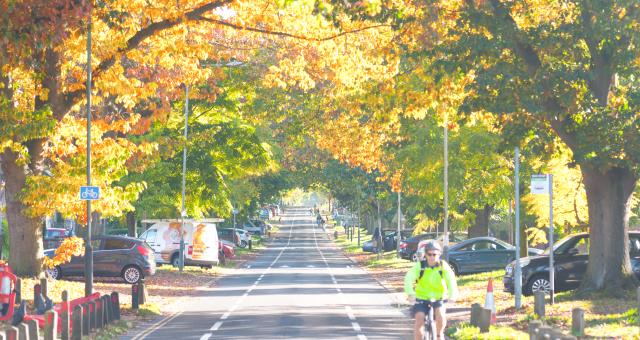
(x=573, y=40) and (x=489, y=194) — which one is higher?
(x=573, y=40)

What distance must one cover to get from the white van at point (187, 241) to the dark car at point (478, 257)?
10783mm

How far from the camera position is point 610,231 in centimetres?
2470

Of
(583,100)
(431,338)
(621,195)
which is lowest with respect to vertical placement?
(431,338)

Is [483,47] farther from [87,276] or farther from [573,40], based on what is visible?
[87,276]

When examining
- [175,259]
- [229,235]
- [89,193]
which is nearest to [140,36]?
[89,193]

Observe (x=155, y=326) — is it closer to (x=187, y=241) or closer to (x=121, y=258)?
(x=121, y=258)

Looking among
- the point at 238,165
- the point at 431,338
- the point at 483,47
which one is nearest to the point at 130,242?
the point at 238,165

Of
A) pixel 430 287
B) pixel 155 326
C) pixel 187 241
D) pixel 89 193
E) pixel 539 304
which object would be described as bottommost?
pixel 155 326

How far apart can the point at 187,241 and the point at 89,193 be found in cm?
2301

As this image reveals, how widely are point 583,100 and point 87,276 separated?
11431 mm

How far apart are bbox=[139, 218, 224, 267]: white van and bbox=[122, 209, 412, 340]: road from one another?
3.36 m

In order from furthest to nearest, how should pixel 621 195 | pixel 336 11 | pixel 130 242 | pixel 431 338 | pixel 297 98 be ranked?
pixel 297 98, pixel 130 242, pixel 621 195, pixel 336 11, pixel 431 338

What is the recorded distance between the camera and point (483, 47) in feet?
75.1

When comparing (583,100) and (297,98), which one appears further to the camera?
(297,98)
